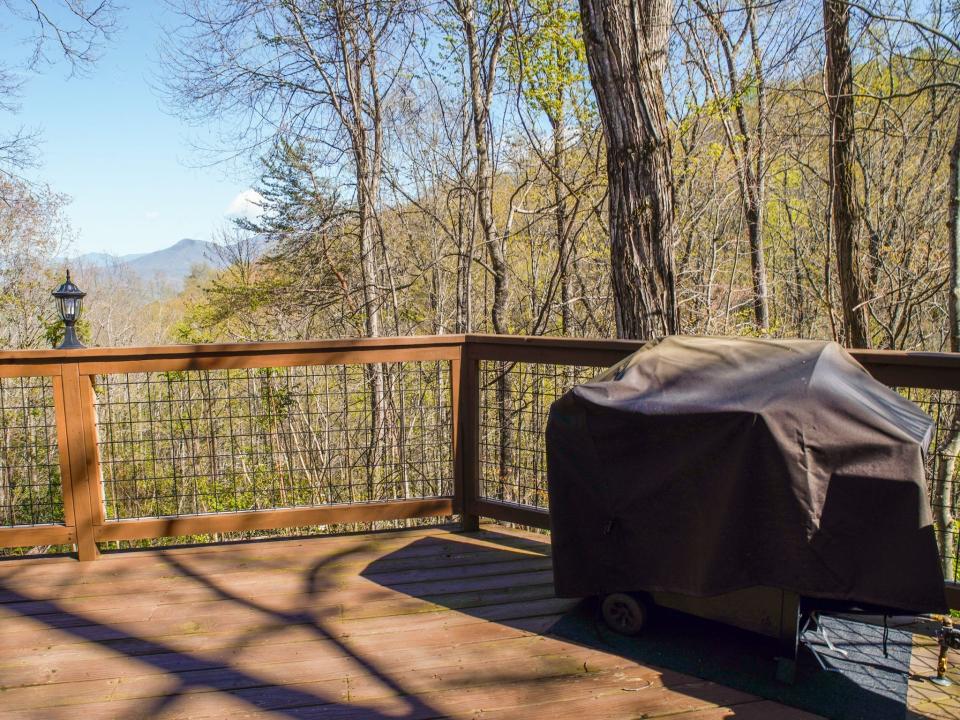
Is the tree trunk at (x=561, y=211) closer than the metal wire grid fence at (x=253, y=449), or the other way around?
the metal wire grid fence at (x=253, y=449)

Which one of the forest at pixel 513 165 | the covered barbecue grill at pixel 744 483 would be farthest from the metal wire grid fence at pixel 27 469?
the forest at pixel 513 165

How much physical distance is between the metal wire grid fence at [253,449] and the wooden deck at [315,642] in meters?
0.46

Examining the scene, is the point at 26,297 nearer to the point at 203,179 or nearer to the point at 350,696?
the point at 203,179

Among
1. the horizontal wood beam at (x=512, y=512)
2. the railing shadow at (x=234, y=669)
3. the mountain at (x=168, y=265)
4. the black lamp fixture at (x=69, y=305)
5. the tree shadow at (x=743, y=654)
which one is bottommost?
the tree shadow at (x=743, y=654)

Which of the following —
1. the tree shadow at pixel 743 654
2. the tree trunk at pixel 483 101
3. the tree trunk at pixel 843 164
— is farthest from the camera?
the tree trunk at pixel 483 101

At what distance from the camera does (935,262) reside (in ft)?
26.3

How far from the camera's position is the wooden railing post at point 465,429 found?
354 centimetres

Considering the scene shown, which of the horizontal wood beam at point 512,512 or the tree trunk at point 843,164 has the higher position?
the tree trunk at point 843,164

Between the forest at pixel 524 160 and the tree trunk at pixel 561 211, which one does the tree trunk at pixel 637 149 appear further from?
the tree trunk at pixel 561 211

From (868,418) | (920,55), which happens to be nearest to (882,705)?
(868,418)

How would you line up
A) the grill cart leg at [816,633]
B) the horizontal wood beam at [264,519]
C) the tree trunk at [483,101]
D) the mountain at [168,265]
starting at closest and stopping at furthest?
the grill cart leg at [816,633] → the horizontal wood beam at [264,519] → the tree trunk at [483,101] → the mountain at [168,265]

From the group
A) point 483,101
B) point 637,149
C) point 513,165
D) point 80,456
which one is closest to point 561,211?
point 513,165

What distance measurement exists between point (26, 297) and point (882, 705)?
14.4m

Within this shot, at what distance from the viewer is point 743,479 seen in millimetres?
2039
